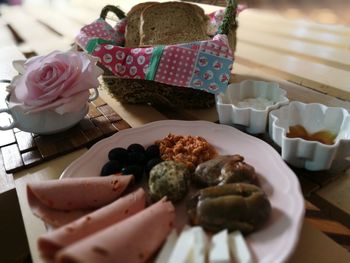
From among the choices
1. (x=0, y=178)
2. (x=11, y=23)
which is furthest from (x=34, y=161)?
(x=11, y=23)

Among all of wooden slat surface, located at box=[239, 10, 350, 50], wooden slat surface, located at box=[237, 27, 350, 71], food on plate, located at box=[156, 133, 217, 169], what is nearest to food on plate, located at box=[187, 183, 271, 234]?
food on plate, located at box=[156, 133, 217, 169]

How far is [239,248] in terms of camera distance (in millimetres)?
364

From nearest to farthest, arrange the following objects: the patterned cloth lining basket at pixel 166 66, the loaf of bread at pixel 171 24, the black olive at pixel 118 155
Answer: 1. the black olive at pixel 118 155
2. the patterned cloth lining basket at pixel 166 66
3. the loaf of bread at pixel 171 24

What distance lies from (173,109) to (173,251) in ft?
1.58

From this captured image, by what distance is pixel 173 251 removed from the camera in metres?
0.36

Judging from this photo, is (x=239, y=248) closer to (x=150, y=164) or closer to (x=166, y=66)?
(x=150, y=164)

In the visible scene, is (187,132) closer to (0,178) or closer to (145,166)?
(145,166)

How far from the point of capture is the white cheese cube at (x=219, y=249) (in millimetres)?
340

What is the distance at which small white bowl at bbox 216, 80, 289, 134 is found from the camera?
2.00 ft

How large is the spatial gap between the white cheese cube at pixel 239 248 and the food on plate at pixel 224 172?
0.09 m

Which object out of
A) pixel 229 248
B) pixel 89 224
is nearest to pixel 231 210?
pixel 229 248

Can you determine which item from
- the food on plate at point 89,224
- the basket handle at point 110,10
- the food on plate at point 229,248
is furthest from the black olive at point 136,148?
the basket handle at point 110,10

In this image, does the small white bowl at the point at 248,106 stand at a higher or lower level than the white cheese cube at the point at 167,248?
higher

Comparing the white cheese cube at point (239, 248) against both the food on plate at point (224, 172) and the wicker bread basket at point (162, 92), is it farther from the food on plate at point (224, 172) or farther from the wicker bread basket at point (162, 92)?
the wicker bread basket at point (162, 92)
